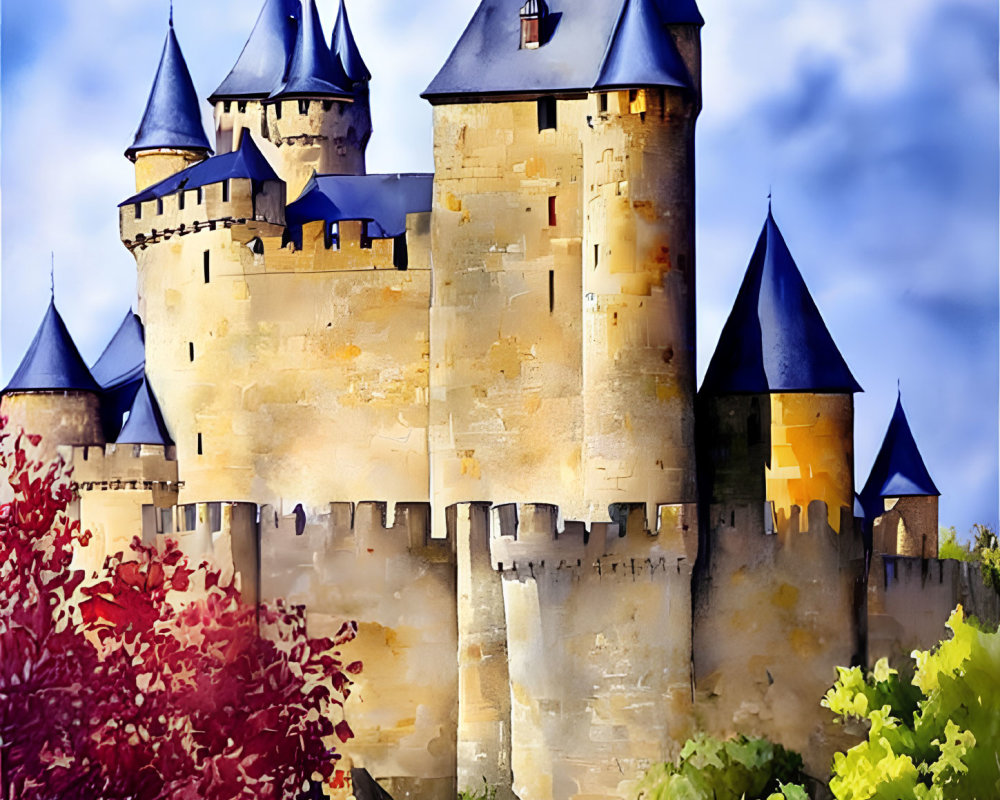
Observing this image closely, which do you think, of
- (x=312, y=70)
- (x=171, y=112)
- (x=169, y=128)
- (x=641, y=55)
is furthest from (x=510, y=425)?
(x=171, y=112)

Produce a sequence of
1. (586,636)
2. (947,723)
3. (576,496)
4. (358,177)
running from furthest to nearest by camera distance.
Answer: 1. (358,177)
2. (576,496)
3. (586,636)
4. (947,723)

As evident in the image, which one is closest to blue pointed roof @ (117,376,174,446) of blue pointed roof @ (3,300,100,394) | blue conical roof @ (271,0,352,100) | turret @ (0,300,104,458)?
turret @ (0,300,104,458)

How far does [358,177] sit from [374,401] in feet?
20.2

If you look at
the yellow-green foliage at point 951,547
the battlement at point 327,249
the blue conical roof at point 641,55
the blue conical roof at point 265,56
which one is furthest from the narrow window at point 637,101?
the yellow-green foliage at point 951,547

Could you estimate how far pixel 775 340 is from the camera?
44.6 metres

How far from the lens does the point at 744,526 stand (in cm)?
4050

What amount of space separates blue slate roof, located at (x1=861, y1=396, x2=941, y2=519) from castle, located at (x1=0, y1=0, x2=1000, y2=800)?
0.23 feet

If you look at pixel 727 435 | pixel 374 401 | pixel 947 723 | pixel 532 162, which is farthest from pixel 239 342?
pixel 947 723

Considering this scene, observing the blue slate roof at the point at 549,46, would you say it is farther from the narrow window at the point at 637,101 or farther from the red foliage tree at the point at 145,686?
the red foliage tree at the point at 145,686

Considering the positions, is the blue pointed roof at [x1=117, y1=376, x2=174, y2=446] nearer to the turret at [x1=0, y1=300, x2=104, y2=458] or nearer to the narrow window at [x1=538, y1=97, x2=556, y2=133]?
the turret at [x1=0, y1=300, x2=104, y2=458]

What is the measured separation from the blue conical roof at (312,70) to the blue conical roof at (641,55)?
35.7 ft

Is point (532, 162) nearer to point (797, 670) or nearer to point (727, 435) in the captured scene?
point (727, 435)

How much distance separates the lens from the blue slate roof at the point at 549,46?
4456 centimetres

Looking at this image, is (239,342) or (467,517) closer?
(467,517)
